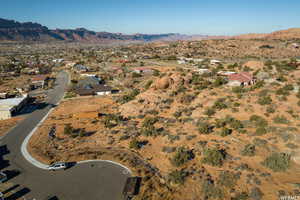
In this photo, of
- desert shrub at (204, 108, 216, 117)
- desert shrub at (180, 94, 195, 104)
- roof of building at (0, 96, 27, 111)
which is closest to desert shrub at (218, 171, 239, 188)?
desert shrub at (204, 108, 216, 117)

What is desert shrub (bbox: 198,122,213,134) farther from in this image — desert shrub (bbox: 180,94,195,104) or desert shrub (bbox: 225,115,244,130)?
desert shrub (bbox: 180,94,195,104)

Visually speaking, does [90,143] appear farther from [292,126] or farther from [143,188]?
[292,126]

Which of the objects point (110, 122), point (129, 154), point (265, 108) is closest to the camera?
point (129, 154)

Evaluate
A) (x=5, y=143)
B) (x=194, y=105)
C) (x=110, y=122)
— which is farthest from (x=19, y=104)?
(x=194, y=105)

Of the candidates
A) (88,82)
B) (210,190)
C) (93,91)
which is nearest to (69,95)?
(93,91)

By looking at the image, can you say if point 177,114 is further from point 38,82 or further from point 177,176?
point 38,82

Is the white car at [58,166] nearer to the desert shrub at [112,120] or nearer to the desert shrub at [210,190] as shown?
the desert shrub at [112,120]
